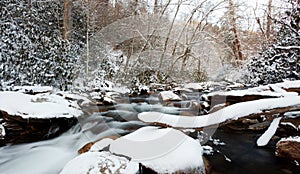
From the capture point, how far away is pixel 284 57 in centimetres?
611

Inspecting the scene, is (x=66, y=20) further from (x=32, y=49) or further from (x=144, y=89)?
(x=144, y=89)

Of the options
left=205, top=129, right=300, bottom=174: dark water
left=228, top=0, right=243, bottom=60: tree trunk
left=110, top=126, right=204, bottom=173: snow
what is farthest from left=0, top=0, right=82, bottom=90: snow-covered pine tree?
left=228, top=0, right=243, bottom=60: tree trunk

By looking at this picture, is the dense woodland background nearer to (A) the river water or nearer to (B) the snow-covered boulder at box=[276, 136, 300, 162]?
(B) the snow-covered boulder at box=[276, 136, 300, 162]

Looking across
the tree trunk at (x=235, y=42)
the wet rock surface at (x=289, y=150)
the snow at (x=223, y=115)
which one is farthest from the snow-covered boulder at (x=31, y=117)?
the tree trunk at (x=235, y=42)

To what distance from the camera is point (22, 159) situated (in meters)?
3.18

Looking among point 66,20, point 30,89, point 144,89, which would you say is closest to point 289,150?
point 30,89

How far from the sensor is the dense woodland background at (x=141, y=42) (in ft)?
19.5

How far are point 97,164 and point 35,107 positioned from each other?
89.4 inches

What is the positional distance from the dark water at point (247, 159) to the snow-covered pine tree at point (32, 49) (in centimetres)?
471

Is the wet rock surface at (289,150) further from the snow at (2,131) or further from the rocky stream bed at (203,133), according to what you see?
the snow at (2,131)

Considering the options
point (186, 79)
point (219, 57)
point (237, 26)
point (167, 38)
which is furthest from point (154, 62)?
point (237, 26)

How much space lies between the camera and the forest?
2.34m

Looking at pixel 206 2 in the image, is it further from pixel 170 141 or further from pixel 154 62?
pixel 170 141

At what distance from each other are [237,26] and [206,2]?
3.01m
